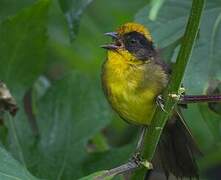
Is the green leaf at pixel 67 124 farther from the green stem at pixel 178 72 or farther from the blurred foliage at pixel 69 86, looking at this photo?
the green stem at pixel 178 72

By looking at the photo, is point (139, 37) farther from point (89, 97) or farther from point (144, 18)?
point (89, 97)

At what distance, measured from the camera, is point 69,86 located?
356 centimetres

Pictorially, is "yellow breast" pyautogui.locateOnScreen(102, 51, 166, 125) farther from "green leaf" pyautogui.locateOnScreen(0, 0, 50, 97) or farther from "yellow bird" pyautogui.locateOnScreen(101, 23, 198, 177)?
A: "green leaf" pyautogui.locateOnScreen(0, 0, 50, 97)

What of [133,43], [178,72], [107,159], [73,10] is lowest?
[107,159]

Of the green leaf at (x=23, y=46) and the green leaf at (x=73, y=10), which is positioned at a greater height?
the green leaf at (x=73, y=10)

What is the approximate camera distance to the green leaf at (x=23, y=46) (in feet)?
10.1

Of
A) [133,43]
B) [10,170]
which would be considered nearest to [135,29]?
[133,43]

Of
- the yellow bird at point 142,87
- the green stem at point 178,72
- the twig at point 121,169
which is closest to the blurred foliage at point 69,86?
the yellow bird at point 142,87

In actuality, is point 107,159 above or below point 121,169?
below

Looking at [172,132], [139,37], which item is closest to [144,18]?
[139,37]

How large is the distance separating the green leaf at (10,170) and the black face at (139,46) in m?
1.09

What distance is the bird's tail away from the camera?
10.3ft

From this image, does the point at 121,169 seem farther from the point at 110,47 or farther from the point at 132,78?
the point at 110,47

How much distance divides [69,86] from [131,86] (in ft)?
1.88
